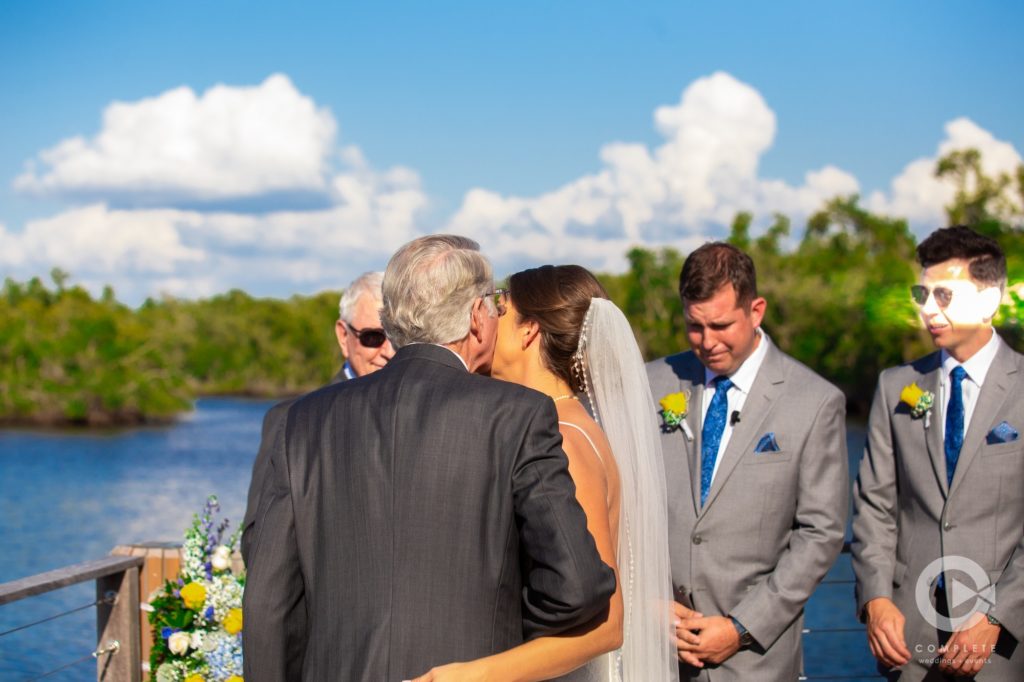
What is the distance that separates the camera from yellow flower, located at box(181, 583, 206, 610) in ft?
13.9

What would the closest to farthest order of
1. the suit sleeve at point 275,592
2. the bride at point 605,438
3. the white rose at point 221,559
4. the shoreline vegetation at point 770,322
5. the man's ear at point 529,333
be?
the suit sleeve at point 275,592 < the bride at point 605,438 < the man's ear at point 529,333 < the white rose at point 221,559 < the shoreline vegetation at point 770,322

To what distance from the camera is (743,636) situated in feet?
11.4

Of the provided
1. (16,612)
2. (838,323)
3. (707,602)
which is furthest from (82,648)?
(838,323)

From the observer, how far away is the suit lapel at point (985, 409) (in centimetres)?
364

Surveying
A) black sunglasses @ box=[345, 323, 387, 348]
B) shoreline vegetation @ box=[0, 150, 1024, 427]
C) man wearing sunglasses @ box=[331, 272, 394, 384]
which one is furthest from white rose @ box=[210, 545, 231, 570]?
shoreline vegetation @ box=[0, 150, 1024, 427]

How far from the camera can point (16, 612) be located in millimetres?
15750

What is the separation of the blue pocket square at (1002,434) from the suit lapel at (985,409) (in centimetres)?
2

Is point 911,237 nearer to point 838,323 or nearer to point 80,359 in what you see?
point 838,323

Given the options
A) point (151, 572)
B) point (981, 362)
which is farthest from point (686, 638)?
point (151, 572)

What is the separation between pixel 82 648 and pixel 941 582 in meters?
11.6

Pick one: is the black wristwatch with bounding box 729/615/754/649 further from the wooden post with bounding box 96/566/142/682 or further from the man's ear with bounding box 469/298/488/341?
the wooden post with bounding box 96/566/142/682

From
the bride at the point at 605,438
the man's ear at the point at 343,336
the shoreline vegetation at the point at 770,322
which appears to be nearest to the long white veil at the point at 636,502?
the bride at the point at 605,438

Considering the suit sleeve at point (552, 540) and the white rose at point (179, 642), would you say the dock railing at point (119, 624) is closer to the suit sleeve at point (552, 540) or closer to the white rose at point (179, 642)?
the white rose at point (179, 642)

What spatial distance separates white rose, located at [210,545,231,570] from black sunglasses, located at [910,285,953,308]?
284 centimetres
